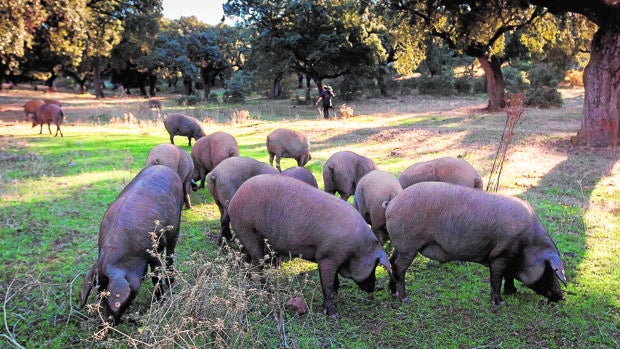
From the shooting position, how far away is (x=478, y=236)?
190 inches

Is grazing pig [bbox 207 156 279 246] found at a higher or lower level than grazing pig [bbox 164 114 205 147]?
lower

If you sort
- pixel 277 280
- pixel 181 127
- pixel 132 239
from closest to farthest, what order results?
pixel 132 239, pixel 277 280, pixel 181 127

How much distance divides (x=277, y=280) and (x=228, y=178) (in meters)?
2.47

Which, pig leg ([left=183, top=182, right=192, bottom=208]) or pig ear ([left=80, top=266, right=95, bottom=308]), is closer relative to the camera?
pig ear ([left=80, top=266, right=95, bottom=308])

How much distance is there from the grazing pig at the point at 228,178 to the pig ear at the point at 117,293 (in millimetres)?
2582

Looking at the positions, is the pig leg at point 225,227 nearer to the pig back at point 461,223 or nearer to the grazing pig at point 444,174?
the pig back at point 461,223

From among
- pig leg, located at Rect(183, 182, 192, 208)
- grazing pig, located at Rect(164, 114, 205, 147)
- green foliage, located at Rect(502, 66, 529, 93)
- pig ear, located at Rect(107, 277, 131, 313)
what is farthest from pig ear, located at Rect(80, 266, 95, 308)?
green foliage, located at Rect(502, 66, 529, 93)

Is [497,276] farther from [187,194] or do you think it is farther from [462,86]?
[462,86]

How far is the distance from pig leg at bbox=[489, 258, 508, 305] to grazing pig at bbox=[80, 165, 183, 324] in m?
3.38

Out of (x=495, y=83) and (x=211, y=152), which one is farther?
(x=495, y=83)

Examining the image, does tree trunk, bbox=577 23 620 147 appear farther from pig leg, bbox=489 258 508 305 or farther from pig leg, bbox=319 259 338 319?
pig leg, bbox=319 259 338 319


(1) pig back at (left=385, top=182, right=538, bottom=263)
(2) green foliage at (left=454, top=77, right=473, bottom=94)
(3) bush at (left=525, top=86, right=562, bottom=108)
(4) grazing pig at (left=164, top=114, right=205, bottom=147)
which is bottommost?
(1) pig back at (left=385, top=182, right=538, bottom=263)

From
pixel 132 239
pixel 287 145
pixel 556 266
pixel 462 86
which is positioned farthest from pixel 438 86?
pixel 132 239

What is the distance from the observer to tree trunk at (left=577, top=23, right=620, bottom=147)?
13.0 m
